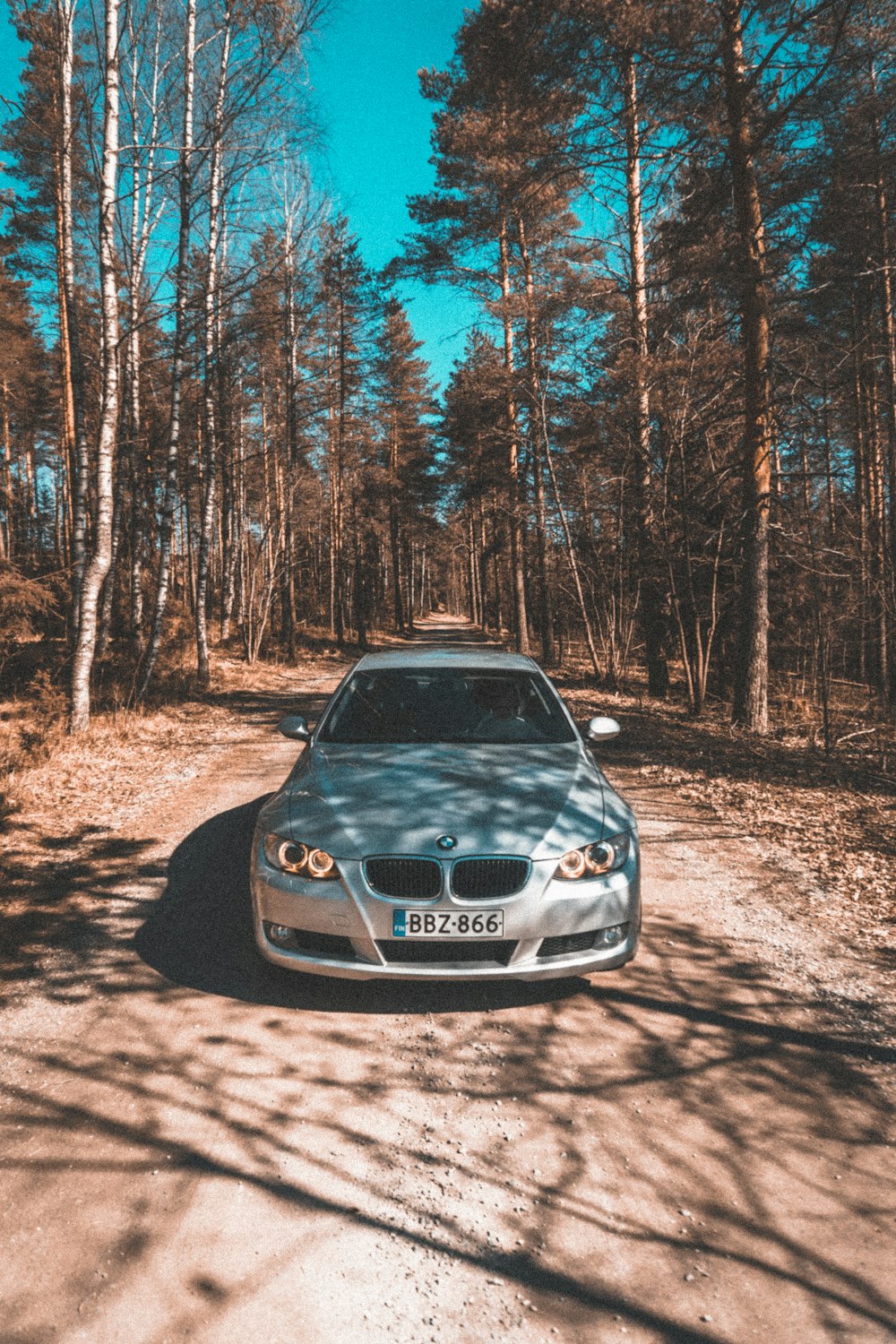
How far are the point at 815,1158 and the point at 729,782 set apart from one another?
17.2ft

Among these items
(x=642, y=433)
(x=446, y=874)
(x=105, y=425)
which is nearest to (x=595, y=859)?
(x=446, y=874)

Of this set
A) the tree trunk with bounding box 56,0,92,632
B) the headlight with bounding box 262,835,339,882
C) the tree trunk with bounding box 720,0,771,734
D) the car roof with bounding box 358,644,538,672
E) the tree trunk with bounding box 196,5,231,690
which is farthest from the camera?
the tree trunk with bounding box 196,5,231,690

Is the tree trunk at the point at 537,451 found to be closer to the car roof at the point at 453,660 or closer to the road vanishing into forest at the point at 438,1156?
the car roof at the point at 453,660

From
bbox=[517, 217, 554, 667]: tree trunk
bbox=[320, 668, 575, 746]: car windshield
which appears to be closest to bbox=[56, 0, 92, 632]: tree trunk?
bbox=[320, 668, 575, 746]: car windshield

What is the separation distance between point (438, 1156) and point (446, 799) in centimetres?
138

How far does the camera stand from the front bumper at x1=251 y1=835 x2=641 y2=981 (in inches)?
114

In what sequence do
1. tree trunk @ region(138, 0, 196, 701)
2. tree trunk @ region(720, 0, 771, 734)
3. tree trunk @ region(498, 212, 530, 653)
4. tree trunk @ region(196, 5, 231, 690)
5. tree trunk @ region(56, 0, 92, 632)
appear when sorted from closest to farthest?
1. tree trunk @ region(720, 0, 771, 734)
2. tree trunk @ region(56, 0, 92, 632)
3. tree trunk @ region(138, 0, 196, 701)
4. tree trunk @ region(196, 5, 231, 690)
5. tree trunk @ region(498, 212, 530, 653)

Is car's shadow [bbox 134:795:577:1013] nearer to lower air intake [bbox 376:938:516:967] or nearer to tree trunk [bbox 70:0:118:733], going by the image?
lower air intake [bbox 376:938:516:967]

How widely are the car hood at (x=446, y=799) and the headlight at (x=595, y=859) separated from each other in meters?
0.05

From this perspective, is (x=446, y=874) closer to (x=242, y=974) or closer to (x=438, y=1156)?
(x=438, y=1156)

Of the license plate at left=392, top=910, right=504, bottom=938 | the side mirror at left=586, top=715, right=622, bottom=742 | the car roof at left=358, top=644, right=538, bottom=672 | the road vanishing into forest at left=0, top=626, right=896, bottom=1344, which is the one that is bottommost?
the road vanishing into forest at left=0, top=626, right=896, bottom=1344

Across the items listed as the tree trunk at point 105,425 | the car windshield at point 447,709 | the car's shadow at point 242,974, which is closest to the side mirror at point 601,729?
the car windshield at point 447,709

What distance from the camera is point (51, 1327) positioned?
5.73 ft

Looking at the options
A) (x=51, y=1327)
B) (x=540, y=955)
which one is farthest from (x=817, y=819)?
(x=51, y=1327)
